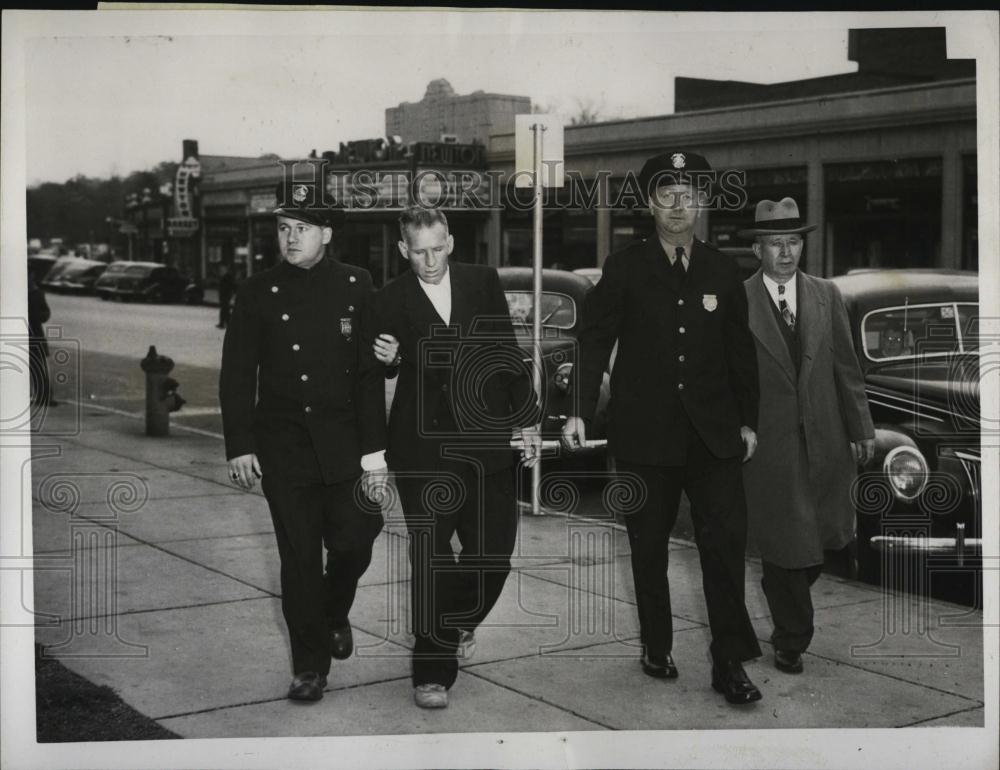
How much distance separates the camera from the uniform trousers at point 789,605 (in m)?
5.77

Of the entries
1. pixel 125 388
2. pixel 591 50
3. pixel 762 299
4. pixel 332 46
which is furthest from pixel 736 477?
pixel 125 388

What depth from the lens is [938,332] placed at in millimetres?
7082

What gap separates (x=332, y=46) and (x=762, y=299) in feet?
6.68

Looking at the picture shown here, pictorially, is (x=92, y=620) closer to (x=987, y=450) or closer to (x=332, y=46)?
(x=332, y=46)

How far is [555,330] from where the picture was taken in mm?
9938

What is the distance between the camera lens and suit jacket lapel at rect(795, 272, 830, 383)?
5914mm

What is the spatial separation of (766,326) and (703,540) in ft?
3.16

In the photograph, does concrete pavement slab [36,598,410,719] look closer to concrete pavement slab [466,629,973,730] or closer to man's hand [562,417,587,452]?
concrete pavement slab [466,629,973,730]

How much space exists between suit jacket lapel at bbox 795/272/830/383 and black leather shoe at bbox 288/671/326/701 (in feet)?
7.57

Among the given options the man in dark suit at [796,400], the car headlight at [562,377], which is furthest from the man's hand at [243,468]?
the car headlight at [562,377]

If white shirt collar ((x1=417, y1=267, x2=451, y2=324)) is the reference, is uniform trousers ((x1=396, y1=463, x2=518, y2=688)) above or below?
below

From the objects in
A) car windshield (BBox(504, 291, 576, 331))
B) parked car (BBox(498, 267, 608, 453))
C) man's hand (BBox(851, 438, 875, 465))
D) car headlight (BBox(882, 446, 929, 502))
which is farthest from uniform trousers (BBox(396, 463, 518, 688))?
car windshield (BBox(504, 291, 576, 331))

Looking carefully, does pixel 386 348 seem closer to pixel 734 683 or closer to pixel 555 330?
pixel 734 683

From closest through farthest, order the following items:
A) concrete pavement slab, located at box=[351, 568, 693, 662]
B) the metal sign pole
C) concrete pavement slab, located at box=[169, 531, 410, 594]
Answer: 1. concrete pavement slab, located at box=[351, 568, 693, 662]
2. the metal sign pole
3. concrete pavement slab, located at box=[169, 531, 410, 594]
